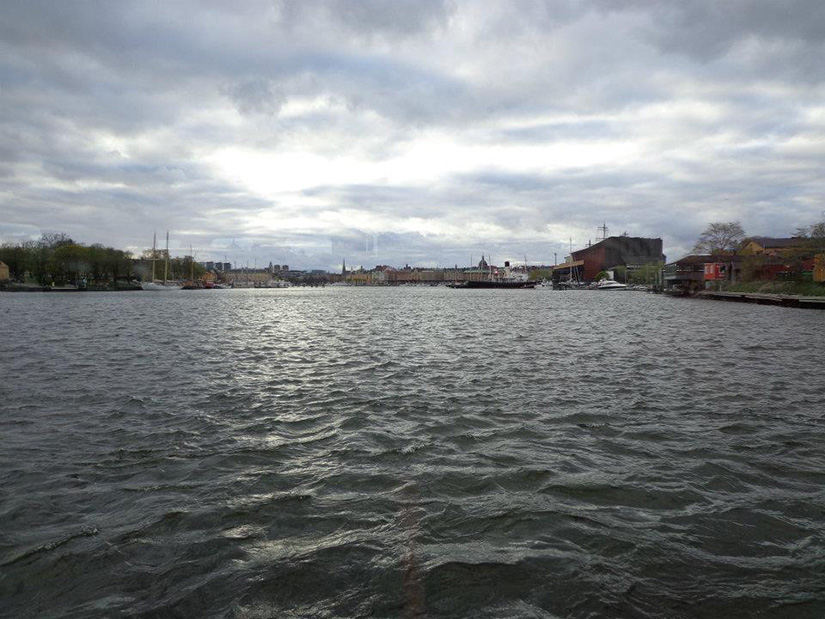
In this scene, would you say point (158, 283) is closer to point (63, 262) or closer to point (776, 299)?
point (63, 262)

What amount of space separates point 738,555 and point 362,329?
33.6 m

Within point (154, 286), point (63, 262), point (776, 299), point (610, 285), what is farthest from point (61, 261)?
point (610, 285)

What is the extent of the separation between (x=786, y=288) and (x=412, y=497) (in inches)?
3496

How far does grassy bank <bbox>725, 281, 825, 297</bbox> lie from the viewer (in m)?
69.9

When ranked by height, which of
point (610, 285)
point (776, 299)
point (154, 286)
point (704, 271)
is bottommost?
point (776, 299)

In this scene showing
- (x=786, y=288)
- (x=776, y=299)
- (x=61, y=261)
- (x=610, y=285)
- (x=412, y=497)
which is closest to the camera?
(x=412, y=497)

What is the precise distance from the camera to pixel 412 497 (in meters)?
7.84

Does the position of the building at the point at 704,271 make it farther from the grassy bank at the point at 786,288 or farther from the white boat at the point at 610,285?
the white boat at the point at 610,285

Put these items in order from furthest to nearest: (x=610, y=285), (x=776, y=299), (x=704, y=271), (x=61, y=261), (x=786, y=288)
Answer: (x=610, y=285) < (x=61, y=261) < (x=704, y=271) < (x=786, y=288) < (x=776, y=299)

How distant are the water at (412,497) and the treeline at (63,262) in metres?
141

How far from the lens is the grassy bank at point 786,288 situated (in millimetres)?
69875

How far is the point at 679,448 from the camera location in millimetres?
10086

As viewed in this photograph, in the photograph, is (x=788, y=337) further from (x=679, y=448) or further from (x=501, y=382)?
(x=679, y=448)

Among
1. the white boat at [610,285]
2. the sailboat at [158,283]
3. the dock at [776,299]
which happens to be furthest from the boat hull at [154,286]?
the dock at [776,299]
